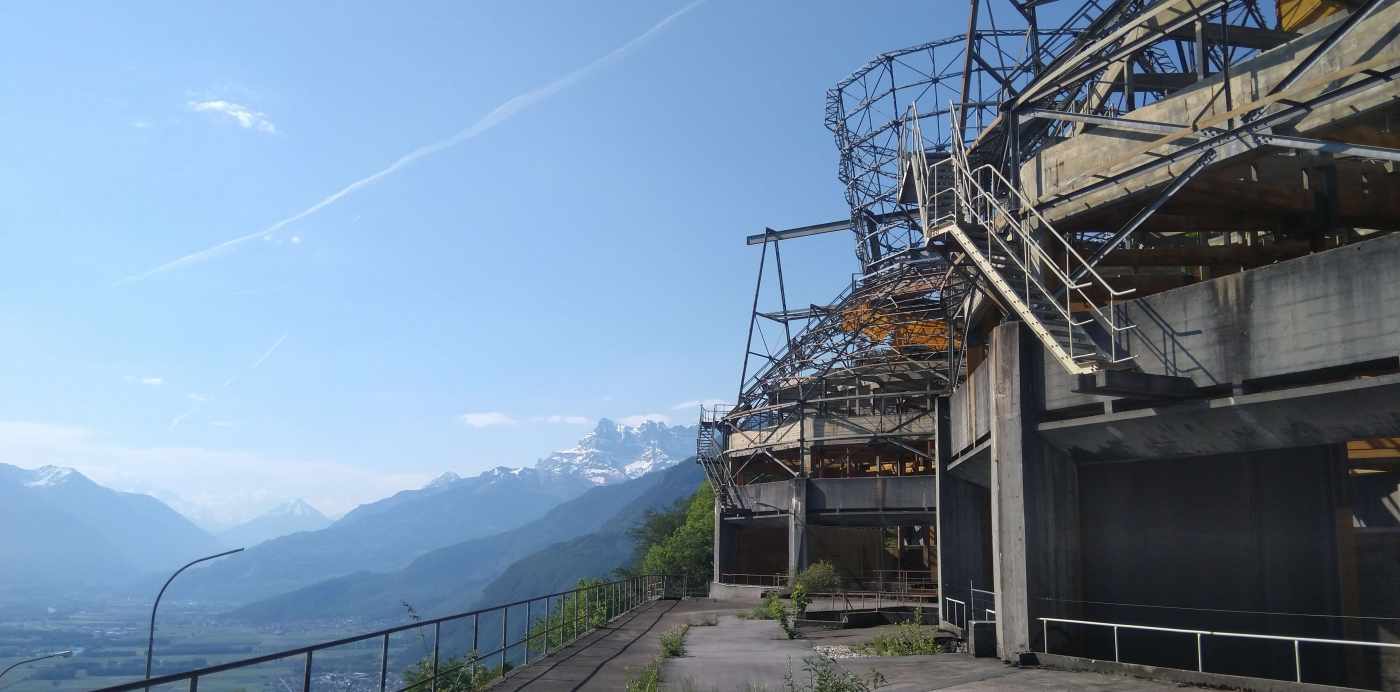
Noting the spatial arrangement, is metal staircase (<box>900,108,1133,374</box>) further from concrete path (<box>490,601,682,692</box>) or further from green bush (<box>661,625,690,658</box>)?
green bush (<box>661,625,690,658</box>)

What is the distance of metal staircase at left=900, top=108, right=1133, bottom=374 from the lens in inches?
705

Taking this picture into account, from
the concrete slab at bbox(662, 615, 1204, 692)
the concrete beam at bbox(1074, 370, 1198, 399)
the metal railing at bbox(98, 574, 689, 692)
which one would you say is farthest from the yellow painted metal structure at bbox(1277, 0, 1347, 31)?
the metal railing at bbox(98, 574, 689, 692)

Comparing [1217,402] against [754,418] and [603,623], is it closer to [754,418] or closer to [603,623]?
[603,623]

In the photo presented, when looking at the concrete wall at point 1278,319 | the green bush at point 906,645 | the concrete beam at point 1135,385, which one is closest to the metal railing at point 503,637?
the green bush at point 906,645

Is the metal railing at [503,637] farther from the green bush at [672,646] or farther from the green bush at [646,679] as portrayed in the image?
the green bush at [672,646]

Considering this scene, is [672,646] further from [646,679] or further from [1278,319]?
[1278,319]

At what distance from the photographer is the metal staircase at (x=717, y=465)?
53.1 m

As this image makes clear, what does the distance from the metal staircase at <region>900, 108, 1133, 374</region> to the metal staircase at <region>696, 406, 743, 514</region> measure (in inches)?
1222

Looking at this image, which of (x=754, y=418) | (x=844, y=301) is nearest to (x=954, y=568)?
(x=844, y=301)

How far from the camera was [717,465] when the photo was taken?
183 feet

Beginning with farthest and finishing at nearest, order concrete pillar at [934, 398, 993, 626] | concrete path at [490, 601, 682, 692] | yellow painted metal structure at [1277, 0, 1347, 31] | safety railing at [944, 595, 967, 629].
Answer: concrete pillar at [934, 398, 993, 626] < safety railing at [944, 595, 967, 629] < yellow painted metal structure at [1277, 0, 1347, 31] < concrete path at [490, 601, 682, 692]

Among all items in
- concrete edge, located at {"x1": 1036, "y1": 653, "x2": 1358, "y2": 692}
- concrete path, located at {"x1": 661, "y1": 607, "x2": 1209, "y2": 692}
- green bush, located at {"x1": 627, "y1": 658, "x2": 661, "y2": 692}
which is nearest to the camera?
concrete edge, located at {"x1": 1036, "y1": 653, "x2": 1358, "y2": 692}

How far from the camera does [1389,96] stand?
49.8 ft

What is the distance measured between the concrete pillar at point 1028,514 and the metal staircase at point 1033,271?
3.61ft
